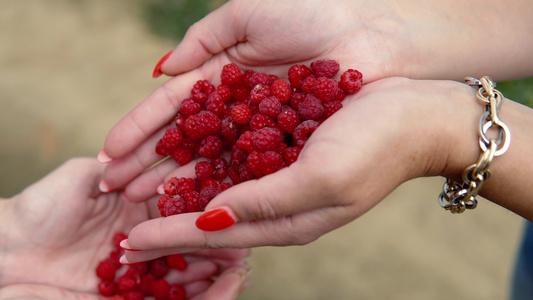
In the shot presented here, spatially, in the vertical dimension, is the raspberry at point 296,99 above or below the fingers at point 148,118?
below

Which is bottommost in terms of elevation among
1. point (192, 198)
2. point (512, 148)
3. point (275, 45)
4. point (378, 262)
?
point (378, 262)

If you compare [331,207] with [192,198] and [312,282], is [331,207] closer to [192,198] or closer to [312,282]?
[192,198]

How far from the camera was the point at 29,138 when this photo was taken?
7.50 feet

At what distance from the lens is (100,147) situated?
229 centimetres

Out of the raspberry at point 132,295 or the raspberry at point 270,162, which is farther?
the raspberry at point 132,295

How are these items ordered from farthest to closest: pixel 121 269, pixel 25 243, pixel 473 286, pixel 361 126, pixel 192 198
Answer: pixel 473 286
pixel 121 269
pixel 25 243
pixel 192 198
pixel 361 126

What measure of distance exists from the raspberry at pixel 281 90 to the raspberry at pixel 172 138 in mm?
326

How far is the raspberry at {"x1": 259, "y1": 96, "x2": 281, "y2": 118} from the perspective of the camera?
123 centimetres

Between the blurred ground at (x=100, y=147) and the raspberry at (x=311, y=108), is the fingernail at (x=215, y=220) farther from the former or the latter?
the blurred ground at (x=100, y=147)

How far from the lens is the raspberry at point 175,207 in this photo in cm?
115

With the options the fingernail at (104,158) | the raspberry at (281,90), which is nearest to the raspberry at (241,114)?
→ the raspberry at (281,90)

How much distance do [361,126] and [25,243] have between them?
1.13m

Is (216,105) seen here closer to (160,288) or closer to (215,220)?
(215,220)

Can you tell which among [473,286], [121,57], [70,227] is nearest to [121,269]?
[70,227]
